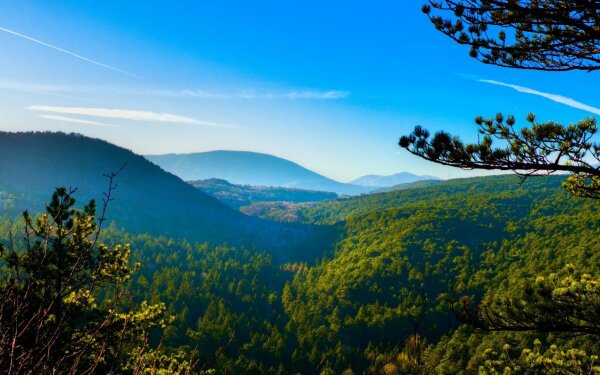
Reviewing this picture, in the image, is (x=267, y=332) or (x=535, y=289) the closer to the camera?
(x=535, y=289)

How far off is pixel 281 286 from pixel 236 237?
64153mm

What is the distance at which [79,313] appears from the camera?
452 inches

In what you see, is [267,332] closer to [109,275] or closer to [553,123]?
[109,275]

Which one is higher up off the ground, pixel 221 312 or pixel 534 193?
pixel 534 193

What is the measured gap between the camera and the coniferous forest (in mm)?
5475

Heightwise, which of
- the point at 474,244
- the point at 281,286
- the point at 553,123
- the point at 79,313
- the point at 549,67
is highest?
the point at 549,67

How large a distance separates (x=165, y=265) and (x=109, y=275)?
114199mm

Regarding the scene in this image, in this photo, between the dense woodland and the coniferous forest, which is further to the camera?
the dense woodland

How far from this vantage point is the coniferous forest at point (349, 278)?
18.0 ft

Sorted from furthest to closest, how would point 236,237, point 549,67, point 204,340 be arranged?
point 236,237, point 204,340, point 549,67

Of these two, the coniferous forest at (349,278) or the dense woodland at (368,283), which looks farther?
the dense woodland at (368,283)

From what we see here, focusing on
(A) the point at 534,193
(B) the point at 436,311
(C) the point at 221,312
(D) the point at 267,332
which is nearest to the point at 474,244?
(B) the point at 436,311

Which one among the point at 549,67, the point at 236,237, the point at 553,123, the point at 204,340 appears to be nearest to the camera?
the point at 553,123

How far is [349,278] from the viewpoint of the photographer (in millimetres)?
103562
